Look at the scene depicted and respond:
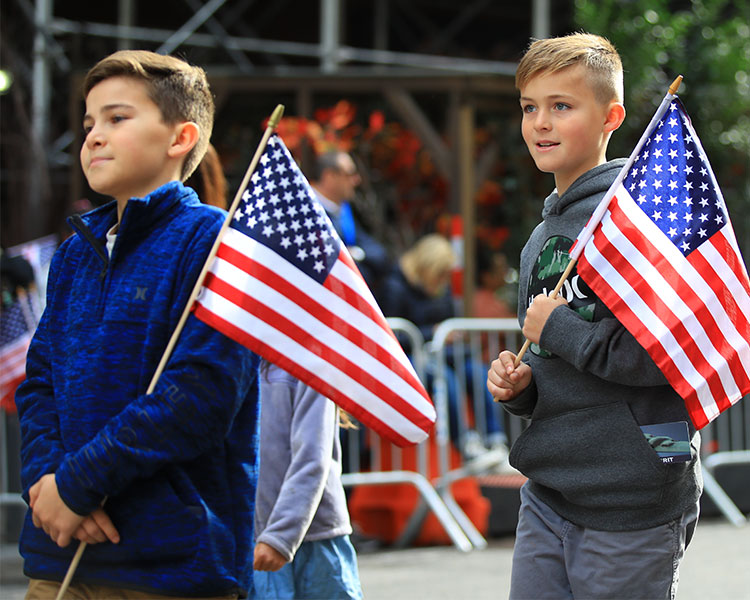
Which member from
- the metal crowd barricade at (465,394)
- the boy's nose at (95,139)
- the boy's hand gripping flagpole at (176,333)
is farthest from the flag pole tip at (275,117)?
the metal crowd barricade at (465,394)

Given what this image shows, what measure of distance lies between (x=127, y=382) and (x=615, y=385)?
44.4 inches

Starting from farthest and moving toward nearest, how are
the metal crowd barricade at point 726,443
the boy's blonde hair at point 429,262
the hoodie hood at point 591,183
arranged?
the metal crowd barricade at point 726,443 → the boy's blonde hair at point 429,262 → the hoodie hood at point 591,183

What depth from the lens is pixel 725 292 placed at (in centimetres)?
300

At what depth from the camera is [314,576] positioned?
11.6 feet

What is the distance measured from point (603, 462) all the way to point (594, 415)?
0.11 meters

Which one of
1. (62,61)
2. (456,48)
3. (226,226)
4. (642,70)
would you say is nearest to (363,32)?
(456,48)

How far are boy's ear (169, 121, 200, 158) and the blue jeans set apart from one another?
1222 millimetres

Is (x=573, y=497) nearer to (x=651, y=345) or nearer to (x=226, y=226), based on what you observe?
(x=651, y=345)

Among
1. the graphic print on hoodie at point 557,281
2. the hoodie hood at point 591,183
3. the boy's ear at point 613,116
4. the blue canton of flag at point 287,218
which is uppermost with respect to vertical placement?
the boy's ear at point 613,116

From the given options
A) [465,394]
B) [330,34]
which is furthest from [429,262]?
[330,34]

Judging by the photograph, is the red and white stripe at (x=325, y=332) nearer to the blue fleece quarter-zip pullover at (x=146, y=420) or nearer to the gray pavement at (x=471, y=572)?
the blue fleece quarter-zip pullover at (x=146, y=420)

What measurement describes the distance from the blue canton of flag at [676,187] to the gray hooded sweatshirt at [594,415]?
0.10m

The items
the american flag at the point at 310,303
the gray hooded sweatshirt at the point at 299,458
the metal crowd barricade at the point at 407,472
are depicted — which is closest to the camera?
the american flag at the point at 310,303

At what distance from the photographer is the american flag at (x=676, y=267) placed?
2.87 m
